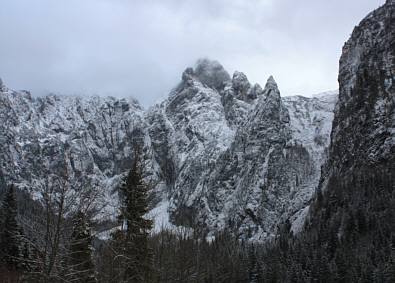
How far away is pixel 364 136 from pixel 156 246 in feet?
354

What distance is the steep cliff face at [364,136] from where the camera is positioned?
97.9 metres

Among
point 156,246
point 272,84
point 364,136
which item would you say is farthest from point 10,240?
point 272,84

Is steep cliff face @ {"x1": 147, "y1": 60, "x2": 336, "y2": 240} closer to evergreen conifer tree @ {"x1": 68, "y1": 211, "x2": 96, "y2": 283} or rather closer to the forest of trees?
the forest of trees

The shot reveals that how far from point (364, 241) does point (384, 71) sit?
69400mm

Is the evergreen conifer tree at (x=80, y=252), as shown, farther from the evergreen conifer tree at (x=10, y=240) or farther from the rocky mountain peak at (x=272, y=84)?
the rocky mountain peak at (x=272, y=84)

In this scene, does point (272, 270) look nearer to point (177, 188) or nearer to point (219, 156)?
point (219, 156)

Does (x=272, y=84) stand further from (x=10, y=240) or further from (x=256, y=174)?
(x=10, y=240)

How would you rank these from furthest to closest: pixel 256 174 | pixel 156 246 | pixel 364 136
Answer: pixel 256 174 → pixel 364 136 → pixel 156 246

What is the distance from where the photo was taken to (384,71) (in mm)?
126750

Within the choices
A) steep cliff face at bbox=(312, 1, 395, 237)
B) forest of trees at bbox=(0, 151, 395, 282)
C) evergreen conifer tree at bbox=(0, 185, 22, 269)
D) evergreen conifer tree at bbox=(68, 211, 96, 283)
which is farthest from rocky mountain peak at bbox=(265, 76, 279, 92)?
evergreen conifer tree at bbox=(68, 211, 96, 283)

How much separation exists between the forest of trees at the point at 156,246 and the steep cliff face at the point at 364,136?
64cm

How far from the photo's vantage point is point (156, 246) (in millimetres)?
28609

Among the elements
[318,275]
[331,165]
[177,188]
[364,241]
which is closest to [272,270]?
[318,275]

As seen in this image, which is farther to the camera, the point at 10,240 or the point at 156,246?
the point at 10,240
